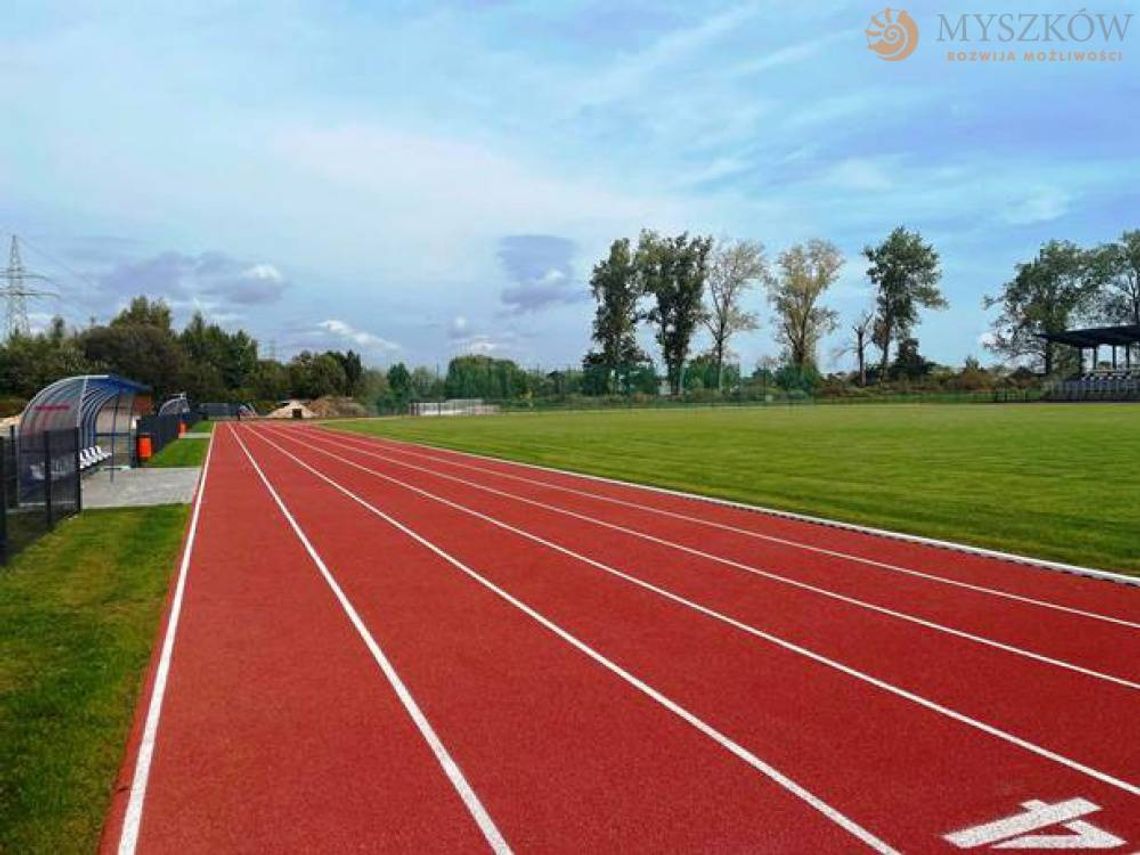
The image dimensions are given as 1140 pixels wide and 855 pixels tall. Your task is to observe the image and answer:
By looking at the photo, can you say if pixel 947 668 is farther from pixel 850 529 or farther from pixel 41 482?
pixel 41 482

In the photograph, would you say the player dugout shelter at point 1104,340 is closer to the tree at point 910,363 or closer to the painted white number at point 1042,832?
the tree at point 910,363

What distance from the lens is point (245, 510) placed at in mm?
14602

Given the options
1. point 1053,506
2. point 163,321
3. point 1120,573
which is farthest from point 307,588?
point 163,321

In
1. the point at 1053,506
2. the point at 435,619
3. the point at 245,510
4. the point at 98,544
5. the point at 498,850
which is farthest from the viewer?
the point at 245,510

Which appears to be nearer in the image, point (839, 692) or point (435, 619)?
point (839, 692)

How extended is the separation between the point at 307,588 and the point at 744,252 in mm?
88531

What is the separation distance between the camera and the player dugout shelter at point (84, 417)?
1451cm

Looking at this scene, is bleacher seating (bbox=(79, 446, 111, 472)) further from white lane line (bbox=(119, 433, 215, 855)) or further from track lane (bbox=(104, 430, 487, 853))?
track lane (bbox=(104, 430, 487, 853))

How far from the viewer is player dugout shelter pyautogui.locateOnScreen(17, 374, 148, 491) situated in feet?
47.6

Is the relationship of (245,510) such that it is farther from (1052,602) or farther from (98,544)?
(1052,602)

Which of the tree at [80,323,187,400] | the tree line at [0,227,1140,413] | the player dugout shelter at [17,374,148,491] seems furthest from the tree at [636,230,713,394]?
the player dugout shelter at [17,374,148,491]

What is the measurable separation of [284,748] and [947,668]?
4360mm

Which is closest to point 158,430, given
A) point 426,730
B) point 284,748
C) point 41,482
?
point 41,482

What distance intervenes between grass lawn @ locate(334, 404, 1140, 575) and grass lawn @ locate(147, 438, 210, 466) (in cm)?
811
